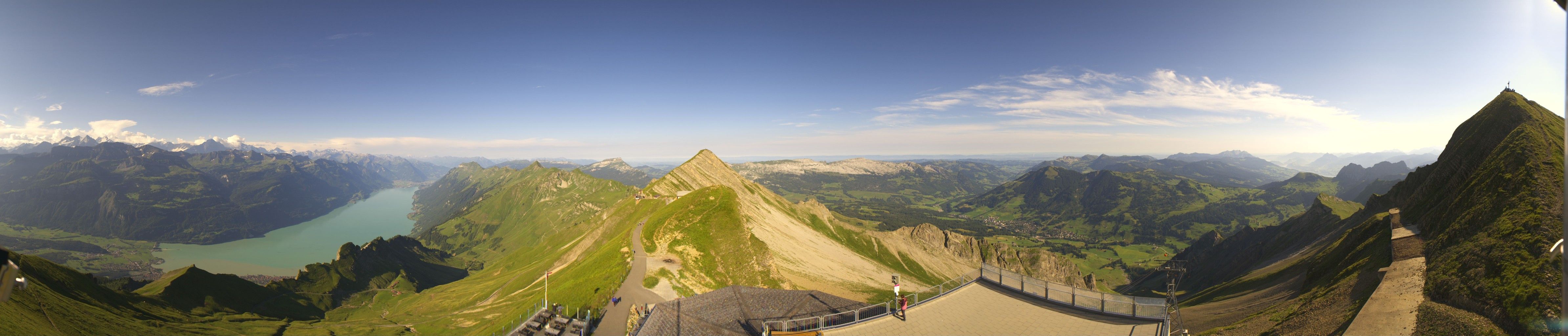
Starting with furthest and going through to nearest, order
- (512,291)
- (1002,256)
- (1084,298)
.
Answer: (1002,256), (512,291), (1084,298)

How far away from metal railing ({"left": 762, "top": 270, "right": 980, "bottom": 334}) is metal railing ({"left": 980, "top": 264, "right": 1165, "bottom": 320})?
2.04m

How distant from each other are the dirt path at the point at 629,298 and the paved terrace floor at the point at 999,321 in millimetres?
26289

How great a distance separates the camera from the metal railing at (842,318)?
95.2 feet

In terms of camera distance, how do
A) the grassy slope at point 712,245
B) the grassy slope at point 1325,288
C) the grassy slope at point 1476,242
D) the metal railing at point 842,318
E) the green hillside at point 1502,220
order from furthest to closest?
the grassy slope at point 712,245, the grassy slope at point 1325,288, the grassy slope at point 1476,242, the green hillside at point 1502,220, the metal railing at point 842,318

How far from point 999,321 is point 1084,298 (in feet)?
18.8

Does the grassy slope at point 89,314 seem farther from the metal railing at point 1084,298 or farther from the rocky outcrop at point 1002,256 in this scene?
the rocky outcrop at point 1002,256

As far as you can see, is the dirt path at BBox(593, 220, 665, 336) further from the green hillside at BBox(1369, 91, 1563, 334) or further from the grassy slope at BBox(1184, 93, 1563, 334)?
the green hillside at BBox(1369, 91, 1563, 334)

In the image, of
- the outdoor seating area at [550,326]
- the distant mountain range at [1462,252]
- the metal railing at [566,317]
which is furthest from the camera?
the metal railing at [566,317]

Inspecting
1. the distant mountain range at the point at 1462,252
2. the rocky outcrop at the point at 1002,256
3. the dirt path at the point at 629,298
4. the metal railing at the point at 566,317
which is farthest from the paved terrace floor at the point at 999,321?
the rocky outcrop at the point at 1002,256

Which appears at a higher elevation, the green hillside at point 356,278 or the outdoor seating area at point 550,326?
the outdoor seating area at point 550,326

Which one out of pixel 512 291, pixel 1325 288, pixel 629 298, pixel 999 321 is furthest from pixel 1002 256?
pixel 999 321

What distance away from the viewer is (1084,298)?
3005cm

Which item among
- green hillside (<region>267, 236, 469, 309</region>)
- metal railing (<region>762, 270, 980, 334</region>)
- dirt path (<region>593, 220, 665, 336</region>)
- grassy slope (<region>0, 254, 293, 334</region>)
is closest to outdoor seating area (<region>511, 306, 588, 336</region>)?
dirt path (<region>593, 220, 665, 336</region>)

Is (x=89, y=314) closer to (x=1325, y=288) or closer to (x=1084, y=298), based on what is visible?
(x=1084, y=298)
